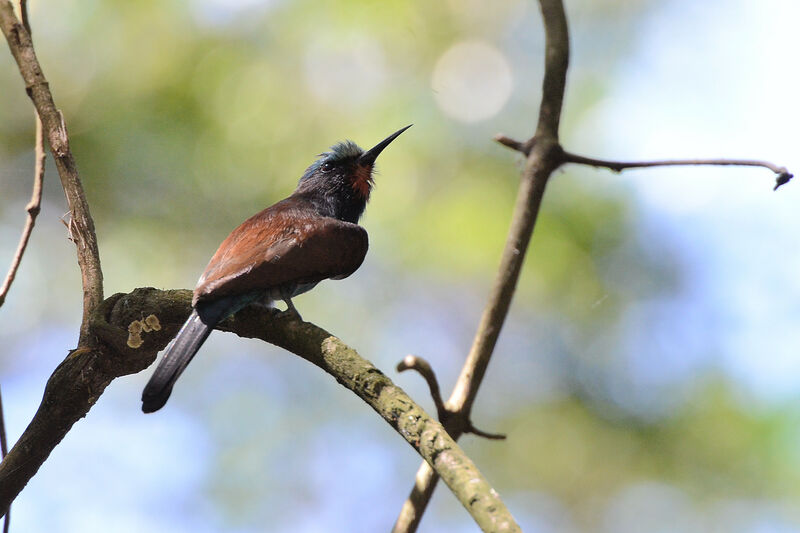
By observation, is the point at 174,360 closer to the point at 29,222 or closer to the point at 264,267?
the point at 264,267

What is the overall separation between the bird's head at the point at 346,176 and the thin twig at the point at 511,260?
2.63 feet

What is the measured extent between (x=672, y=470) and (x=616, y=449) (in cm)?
30

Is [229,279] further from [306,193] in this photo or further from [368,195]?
[368,195]

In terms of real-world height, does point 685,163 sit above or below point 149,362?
above

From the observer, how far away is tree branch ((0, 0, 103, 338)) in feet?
6.86

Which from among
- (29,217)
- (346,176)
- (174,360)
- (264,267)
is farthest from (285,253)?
(346,176)

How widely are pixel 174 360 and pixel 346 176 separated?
59.9 inches

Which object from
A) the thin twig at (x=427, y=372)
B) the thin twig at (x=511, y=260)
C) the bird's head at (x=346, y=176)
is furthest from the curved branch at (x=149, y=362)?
the bird's head at (x=346, y=176)

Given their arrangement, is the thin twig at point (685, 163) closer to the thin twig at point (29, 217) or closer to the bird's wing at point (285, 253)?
the bird's wing at point (285, 253)

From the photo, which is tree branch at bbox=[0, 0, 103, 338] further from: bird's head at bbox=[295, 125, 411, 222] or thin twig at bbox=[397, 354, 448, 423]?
bird's head at bbox=[295, 125, 411, 222]

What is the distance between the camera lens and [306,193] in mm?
3363

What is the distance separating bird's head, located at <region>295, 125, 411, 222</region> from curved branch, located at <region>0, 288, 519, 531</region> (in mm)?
1204

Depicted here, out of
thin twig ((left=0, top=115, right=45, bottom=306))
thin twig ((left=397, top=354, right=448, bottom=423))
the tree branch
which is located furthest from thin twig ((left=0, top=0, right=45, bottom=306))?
thin twig ((left=397, top=354, right=448, bottom=423))

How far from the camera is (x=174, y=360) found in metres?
2.08
